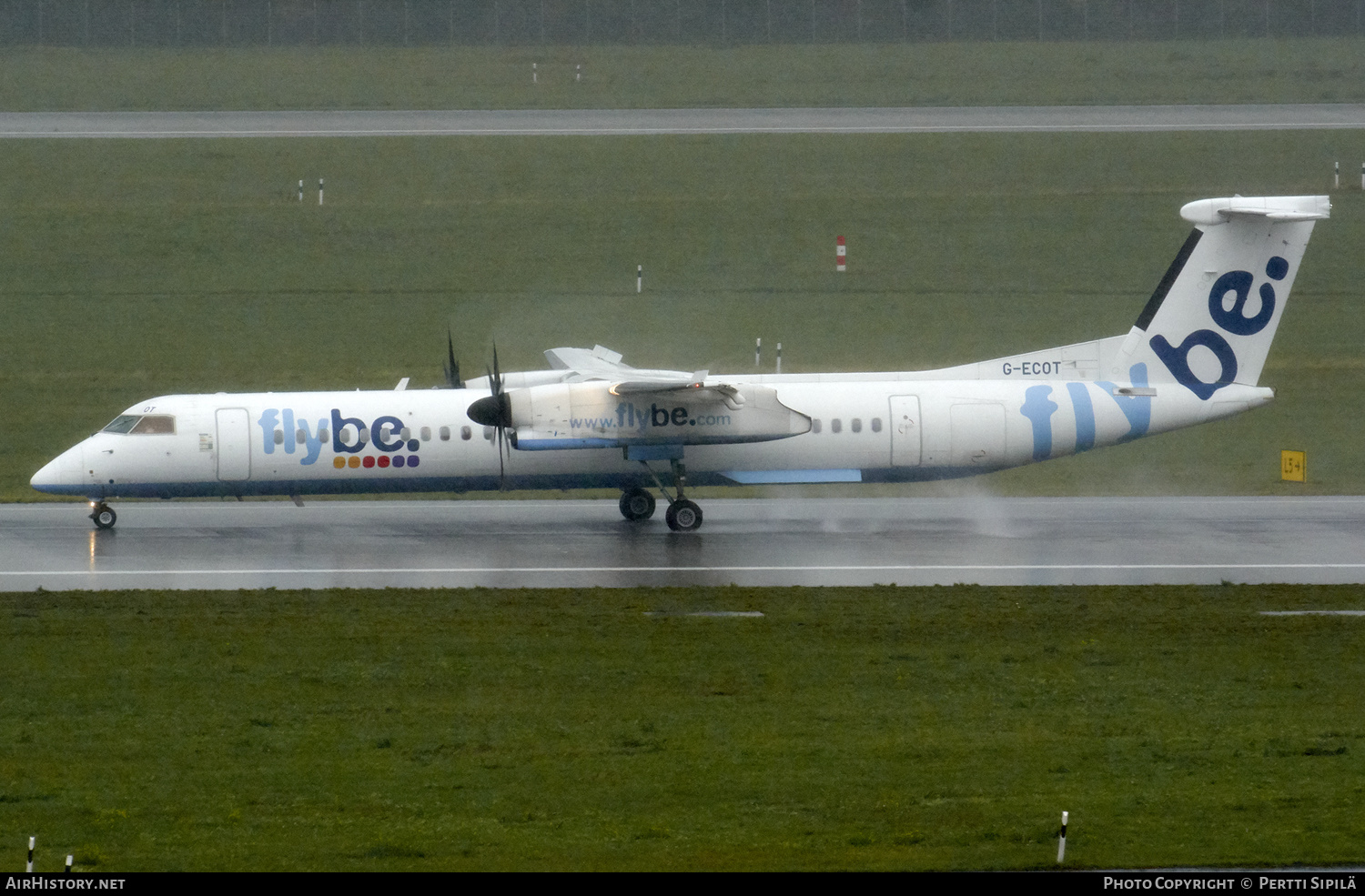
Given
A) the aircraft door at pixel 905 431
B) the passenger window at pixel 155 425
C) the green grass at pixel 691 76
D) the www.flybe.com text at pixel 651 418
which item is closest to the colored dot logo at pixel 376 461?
the passenger window at pixel 155 425

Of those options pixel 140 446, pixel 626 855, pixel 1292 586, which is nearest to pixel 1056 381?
pixel 1292 586

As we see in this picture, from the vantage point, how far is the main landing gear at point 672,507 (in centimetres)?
2711

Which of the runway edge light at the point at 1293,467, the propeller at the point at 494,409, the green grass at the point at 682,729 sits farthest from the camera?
the runway edge light at the point at 1293,467

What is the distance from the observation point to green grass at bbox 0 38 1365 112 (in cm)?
5991

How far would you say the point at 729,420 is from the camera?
26.8 meters

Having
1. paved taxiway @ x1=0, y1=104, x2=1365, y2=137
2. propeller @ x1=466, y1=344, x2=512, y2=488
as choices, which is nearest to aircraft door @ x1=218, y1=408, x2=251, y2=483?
propeller @ x1=466, y1=344, x2=512, y2=488

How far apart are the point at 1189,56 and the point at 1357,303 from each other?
23678mm

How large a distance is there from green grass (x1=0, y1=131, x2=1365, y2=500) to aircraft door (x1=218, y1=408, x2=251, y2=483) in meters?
6.80

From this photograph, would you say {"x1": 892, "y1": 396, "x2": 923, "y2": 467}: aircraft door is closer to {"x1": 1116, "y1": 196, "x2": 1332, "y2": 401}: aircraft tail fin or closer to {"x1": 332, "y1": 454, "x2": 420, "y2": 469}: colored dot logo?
{"x1": 1116, "y1": 196, "x2": 1332, "y2": 401}: aircraft tail fin

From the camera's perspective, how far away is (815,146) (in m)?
54.4

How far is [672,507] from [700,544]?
145 centimetres

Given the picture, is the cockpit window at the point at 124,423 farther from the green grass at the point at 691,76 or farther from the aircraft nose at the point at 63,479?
the green grass at the point at 691,76

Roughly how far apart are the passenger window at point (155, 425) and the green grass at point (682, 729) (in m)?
6.42

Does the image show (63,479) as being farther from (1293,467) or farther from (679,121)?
(679,121)
